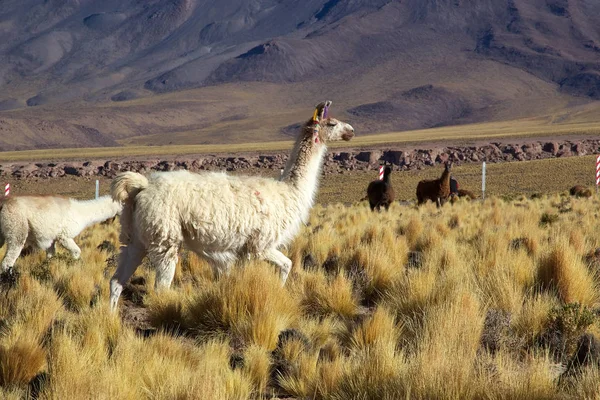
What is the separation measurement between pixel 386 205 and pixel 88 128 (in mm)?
129611

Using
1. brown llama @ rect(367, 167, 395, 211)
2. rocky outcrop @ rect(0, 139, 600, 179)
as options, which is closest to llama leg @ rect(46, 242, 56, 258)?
brown llama @ rect(367, 167, 395, 211)

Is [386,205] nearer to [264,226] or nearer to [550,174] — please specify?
[264,226]

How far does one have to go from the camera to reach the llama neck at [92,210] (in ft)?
36.8

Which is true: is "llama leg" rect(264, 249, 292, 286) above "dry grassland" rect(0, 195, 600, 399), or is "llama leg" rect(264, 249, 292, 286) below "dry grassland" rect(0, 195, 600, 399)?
above

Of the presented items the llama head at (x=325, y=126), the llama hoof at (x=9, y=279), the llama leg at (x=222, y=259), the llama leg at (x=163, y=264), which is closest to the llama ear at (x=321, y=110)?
the llama head at (x=325, y=126)

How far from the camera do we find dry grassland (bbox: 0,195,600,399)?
4.34 m

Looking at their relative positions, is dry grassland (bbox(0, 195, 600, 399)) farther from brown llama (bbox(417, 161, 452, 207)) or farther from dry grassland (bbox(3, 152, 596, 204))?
dry grassland (bbox(3, 152, 596, 204))

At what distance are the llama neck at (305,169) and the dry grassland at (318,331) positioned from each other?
870 mm

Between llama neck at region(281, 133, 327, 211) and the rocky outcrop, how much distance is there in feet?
134

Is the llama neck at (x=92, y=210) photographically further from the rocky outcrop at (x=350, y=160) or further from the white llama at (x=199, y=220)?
the rocky outcrop at (x=350, y=160)

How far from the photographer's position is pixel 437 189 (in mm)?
20406

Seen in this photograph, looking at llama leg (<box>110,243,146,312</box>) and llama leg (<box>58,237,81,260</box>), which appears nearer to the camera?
llama leg (<box>110,243,146,312</box>)

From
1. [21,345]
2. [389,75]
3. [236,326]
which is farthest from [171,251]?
[389,75]

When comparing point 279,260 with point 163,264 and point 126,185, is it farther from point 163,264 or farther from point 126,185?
point 126,185
